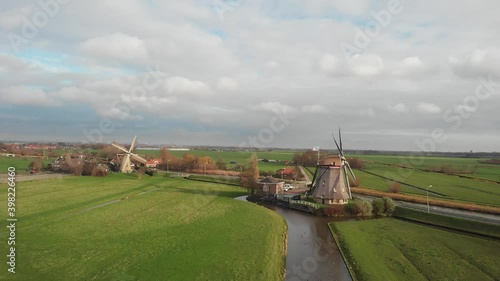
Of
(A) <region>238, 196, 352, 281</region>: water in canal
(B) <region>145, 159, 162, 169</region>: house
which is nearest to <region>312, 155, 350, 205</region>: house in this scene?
(A) <region>238, 196, 352, 281</region>: water in canal

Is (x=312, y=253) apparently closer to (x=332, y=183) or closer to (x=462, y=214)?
(x=332, y=183)

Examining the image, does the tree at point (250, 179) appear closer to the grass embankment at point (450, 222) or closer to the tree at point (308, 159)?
the grass embankment at point (450, 222)

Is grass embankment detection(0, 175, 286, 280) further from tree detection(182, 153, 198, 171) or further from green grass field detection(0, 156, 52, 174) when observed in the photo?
tree detection(182, 153, 198, 171)

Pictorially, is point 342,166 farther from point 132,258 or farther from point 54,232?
point 54,232

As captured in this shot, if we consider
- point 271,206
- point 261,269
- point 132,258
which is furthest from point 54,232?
point 271,206

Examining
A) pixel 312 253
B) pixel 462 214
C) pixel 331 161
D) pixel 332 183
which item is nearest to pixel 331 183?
pixel 332 183

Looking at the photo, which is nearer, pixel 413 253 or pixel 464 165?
pixel 413 253

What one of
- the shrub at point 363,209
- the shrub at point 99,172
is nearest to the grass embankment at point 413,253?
the shrub at point 363,209
